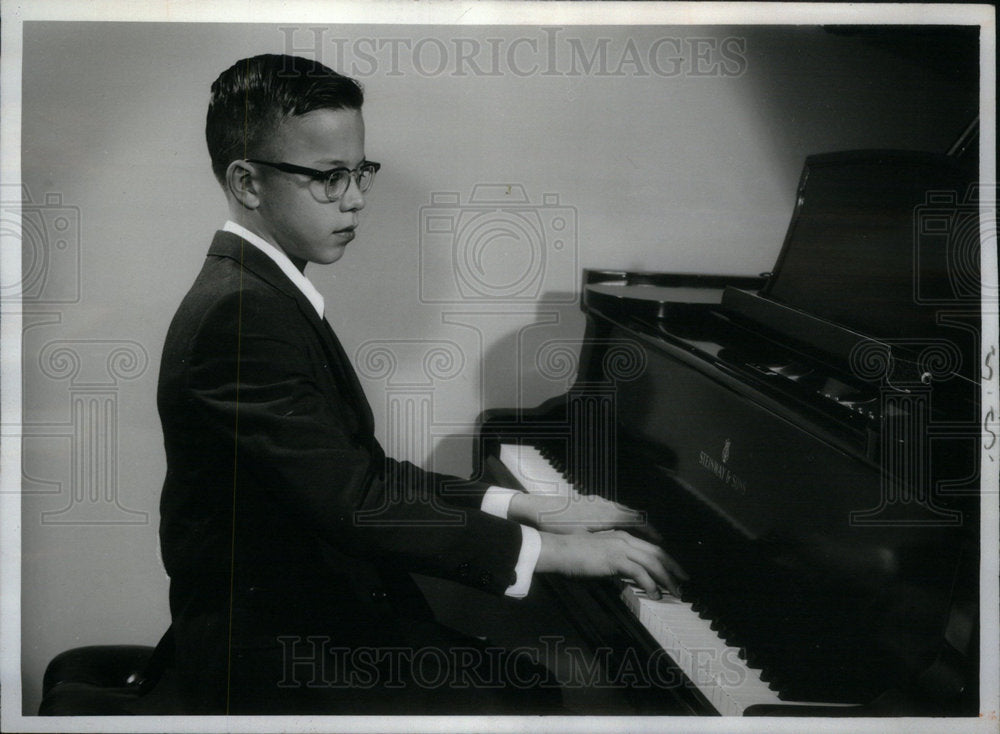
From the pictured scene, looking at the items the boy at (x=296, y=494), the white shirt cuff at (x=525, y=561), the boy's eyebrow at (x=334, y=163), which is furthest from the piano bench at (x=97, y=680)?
the boy's eyebrow at (x=334, y=163)

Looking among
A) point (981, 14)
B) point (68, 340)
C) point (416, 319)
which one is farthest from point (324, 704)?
point (981, 14)

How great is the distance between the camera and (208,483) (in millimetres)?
1421

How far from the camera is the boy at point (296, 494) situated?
1.35 meters

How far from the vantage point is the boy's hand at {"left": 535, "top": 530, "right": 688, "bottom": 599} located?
1.26m

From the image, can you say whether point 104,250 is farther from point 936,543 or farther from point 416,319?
point 936,543

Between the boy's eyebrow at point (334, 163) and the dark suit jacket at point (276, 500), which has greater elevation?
the boy's eyebrow at point (334, 163)

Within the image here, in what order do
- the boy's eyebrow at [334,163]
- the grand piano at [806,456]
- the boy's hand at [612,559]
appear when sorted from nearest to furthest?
1. the grand piano at [806,456]
2. the boy's hand at [612,559]
3. the boy's eyebrow at [334,163]

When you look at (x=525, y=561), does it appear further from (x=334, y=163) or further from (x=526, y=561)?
(x=334, y=163)

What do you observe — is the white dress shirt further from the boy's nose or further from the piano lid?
the piano lid

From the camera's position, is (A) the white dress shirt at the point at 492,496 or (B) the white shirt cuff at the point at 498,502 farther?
(B) the white shirt cuff at the point at 498,502

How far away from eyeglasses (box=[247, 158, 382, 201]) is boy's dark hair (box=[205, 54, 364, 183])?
73mm

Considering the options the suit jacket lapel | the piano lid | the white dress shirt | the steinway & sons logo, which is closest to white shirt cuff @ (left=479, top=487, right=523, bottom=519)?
the white dress shirt

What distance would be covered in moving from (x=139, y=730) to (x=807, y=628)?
4.24 feet

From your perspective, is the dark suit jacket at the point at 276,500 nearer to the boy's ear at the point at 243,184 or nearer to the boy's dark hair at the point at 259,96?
the boy's ear at the point at 243,184
